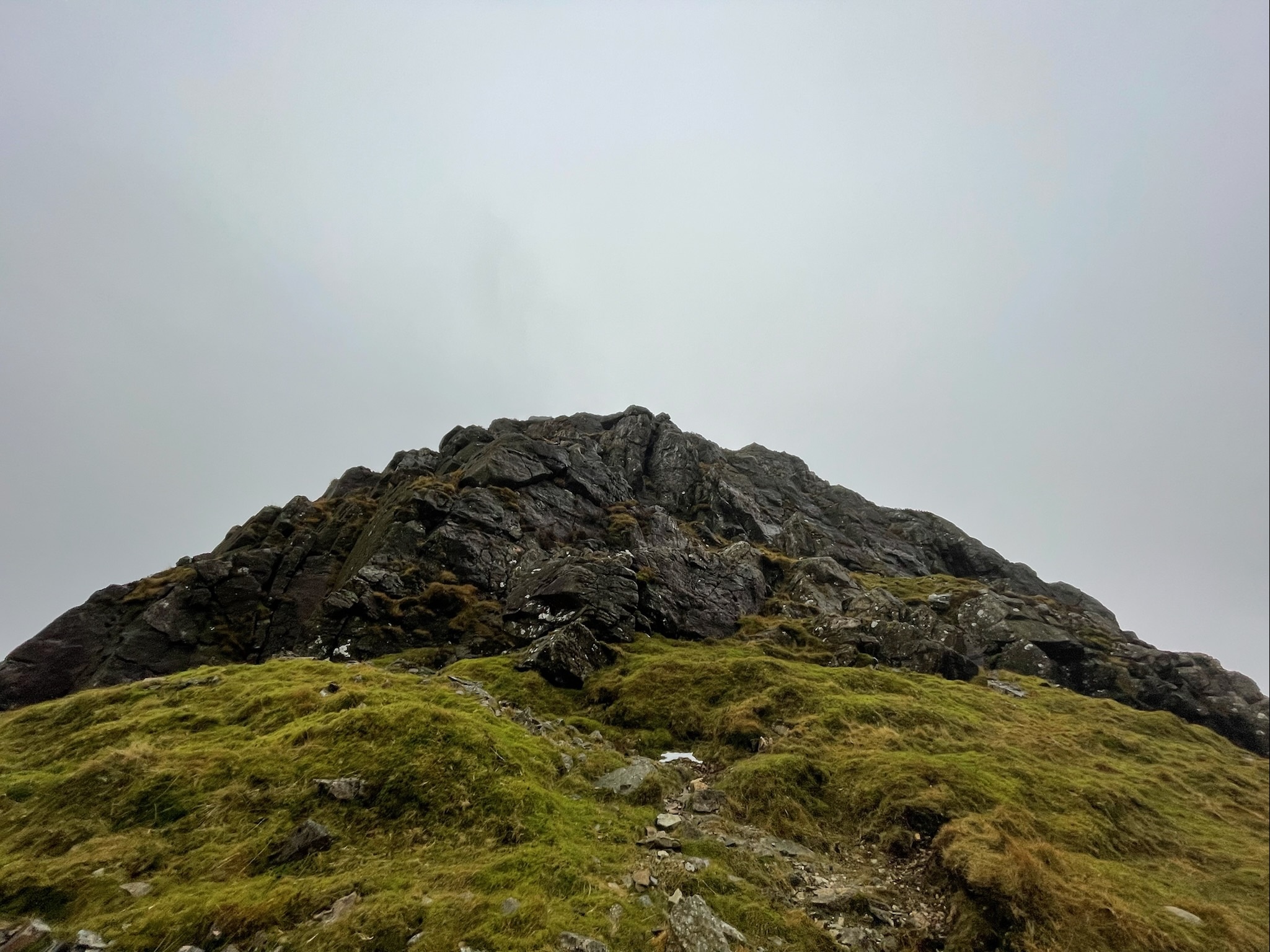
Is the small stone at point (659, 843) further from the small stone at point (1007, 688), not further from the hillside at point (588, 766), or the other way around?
the small stone at point (1007, 688)

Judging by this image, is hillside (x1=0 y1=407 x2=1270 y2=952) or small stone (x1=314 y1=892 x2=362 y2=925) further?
hillside (x1=0 y1=407 x2=1270 y2=952)

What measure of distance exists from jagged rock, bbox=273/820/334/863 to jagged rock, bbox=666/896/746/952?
611 centimetres

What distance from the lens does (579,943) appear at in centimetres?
720

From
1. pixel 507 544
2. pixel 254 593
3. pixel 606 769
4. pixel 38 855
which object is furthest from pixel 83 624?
pixel 606 769

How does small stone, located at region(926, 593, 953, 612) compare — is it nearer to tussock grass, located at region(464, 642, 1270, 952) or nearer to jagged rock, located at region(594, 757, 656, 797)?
tussock grass, located at region(464, 642, 1270, 952)

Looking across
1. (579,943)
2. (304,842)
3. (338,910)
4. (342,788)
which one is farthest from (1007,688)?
(304,842)

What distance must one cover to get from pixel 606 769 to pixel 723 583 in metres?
24.8

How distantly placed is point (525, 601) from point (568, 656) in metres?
7.44

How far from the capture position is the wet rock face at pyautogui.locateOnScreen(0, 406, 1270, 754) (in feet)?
95.9

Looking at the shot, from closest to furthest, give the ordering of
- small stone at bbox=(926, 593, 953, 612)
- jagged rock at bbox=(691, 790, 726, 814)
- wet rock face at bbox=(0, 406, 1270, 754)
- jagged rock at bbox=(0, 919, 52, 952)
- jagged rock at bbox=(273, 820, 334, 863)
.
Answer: jagged rock at bbox=(0, 919, 52, 952) → jagged rock at bbox=(273, 820, 334, 863) → jagged rock at bbox=(691, 790, 726, 814) → wet rock face at bbox=(0, 406, 1270, 754) → small stone at bbox=(926, 593, 953, 612)

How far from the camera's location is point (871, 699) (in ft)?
67.1

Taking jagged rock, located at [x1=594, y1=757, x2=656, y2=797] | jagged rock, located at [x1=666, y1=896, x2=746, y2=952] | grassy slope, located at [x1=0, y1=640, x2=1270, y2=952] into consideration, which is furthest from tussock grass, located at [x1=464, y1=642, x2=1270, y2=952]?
jagged rock, located at [x1=666, y1=896, x2=746, y2=952]

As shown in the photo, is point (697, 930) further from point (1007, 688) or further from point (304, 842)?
point (1007, 688)

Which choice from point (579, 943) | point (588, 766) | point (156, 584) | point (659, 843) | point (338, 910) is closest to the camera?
point (579, 943)
